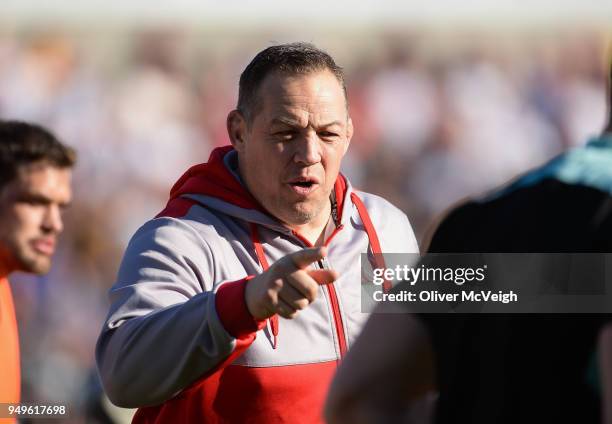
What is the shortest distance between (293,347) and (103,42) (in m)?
6.15

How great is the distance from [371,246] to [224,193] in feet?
1.75

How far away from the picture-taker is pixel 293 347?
3365 millimetres

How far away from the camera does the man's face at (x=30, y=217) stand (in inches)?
134

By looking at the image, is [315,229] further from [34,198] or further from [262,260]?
[34,198]

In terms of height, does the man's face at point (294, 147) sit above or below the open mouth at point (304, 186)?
above

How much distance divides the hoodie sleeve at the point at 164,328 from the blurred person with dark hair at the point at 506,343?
0.93 metres

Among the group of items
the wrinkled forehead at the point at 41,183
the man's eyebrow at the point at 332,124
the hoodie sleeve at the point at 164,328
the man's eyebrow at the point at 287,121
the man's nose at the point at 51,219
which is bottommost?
the hoodie sleeve at the point at 164,328

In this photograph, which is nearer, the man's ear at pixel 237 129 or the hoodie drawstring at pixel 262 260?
the hoodie drawstring at pixel 262 260

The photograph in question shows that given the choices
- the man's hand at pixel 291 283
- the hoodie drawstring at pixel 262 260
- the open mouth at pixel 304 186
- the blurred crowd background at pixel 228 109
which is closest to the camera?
the man's hand at pixel 291 283

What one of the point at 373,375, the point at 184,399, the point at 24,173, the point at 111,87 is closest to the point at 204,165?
the point at 24,173

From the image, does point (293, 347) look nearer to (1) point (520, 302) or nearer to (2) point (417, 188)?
(1) point (520, 302)

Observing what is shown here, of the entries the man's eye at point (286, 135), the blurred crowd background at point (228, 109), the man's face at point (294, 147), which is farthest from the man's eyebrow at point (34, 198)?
the blurred crowd background at point (228, 109)

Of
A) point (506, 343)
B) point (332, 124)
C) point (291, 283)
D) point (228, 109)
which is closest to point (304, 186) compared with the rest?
point (332, 124)

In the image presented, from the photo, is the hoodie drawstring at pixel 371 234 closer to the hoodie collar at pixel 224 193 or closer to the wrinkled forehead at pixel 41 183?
the hoodie collar at pixel 224 193
